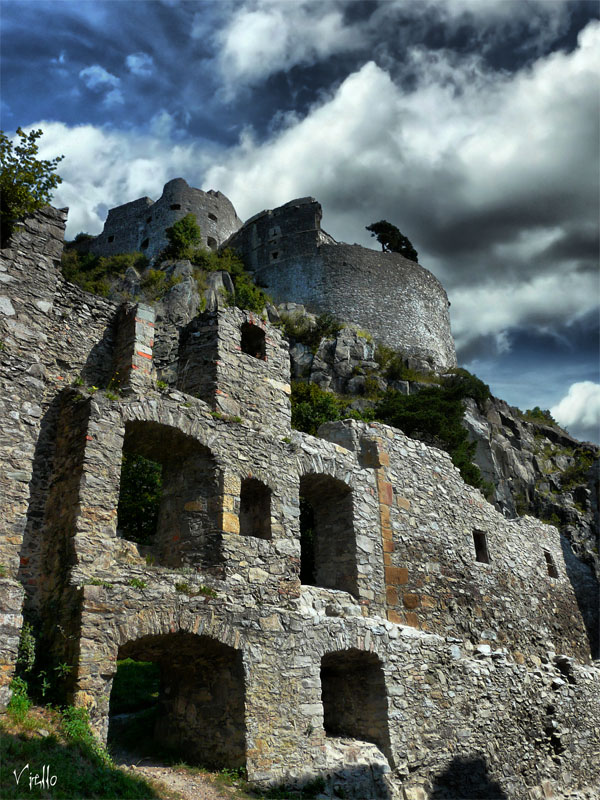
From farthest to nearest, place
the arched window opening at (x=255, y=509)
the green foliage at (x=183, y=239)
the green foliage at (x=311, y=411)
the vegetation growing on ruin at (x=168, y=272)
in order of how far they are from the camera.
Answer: the green foliage at (x=183, y=239) → the vegetation growing on ruin at (x=168, y=272) → the green foliage at (x=311, y=411) → the arched window opening at (x=255, y=509)

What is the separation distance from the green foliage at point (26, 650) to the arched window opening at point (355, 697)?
14.9ft

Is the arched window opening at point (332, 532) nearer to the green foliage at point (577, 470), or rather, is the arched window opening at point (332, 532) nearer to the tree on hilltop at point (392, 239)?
the green foliage at point (577, 470)

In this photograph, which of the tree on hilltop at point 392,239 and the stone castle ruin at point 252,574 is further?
the tree on hilltop at point 392,239

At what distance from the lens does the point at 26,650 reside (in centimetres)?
817

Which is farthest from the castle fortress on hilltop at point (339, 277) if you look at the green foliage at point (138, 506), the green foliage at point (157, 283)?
the green foliage at point (138, 506)

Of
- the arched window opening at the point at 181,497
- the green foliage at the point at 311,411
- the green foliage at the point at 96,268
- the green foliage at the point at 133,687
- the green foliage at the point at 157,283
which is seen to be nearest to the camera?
the arched window opening at the point at 181,497

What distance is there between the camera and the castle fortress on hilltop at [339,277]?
38562 millimetres

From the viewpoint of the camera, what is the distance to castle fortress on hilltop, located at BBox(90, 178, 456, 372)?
38562 millimetres

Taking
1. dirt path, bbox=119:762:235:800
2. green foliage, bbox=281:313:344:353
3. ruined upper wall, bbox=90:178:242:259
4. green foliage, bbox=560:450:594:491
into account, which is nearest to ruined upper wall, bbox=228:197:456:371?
green foliage, bbox=281:313:344:353

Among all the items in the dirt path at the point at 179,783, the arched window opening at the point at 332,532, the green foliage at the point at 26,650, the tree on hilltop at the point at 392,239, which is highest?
the tree on hilltop at the point at 392,239

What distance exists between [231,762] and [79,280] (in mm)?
29011

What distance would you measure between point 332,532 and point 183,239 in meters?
30.5

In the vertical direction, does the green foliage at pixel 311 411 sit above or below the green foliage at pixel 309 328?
below

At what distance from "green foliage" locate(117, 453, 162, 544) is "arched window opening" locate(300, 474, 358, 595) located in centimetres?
592
